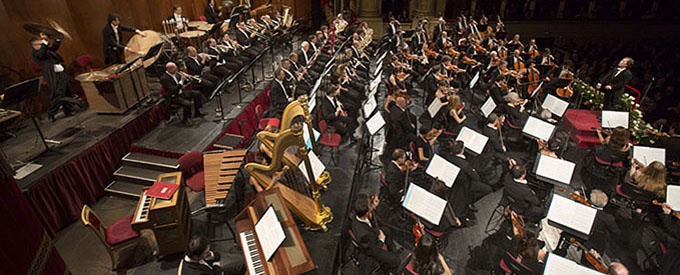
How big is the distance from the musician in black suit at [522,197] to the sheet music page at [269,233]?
3.37 m

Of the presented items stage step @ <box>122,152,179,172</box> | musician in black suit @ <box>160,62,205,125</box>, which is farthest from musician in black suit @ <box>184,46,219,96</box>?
stage step @ <box>122,152,179,172</box>

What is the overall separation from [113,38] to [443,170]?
804 cm

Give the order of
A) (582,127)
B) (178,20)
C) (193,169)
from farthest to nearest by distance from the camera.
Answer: (178,20) → (582,127) → (193,169)

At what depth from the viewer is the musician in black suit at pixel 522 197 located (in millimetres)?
4633

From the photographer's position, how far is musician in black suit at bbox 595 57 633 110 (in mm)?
7584

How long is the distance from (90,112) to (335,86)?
17.5ft

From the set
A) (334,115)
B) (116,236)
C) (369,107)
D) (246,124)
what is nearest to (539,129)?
(369,107)

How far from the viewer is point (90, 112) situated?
7340 millimetres

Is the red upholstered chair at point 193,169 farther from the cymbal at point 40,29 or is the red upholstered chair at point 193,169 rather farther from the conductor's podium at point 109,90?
the cymbal at point 40,29

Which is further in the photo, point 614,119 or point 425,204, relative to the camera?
point 614,119

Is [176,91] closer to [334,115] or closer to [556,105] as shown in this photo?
[334,115]

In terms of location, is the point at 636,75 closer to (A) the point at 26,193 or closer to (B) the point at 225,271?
(B) the point at 225,271

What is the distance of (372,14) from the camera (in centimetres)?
1770

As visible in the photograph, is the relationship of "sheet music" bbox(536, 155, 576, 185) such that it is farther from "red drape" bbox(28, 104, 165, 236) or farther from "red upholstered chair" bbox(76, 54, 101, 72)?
"red upholstered chair" bbox(76, 54, 101, 72)
